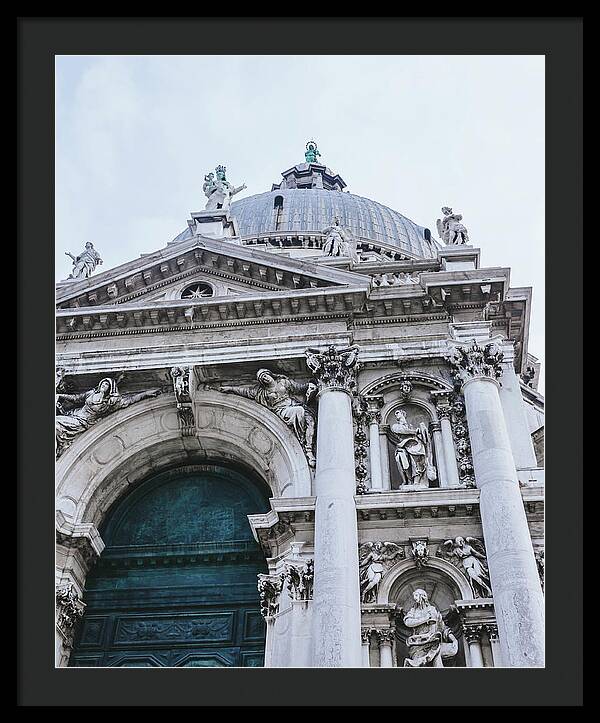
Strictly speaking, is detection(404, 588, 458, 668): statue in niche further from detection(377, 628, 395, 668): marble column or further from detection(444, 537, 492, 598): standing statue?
detection(444, 537, 492, 598): standing statue

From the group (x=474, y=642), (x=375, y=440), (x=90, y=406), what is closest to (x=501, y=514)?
(x=474, y=642)

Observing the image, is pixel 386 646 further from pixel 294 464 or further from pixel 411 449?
pixel 294 464

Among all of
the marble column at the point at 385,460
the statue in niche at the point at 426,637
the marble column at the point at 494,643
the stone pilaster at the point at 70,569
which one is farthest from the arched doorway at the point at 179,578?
the marble column at the point at 494,643

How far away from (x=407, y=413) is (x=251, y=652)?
5230mm

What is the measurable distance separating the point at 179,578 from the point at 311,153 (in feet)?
136

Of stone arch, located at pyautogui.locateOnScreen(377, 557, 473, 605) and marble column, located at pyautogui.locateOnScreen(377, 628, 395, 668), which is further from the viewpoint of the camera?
stone arch, located at pyautogui.locateOnScreen(377, 557, 473, 605)

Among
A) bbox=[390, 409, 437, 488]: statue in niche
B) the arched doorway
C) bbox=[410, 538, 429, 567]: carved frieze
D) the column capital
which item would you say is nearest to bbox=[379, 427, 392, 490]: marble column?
bbox=[390, 409, 437, 488]: statue in niche

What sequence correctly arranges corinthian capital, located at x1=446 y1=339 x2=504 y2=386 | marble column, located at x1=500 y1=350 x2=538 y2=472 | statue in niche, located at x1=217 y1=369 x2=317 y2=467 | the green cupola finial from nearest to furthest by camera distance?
marble column, located at x1=500 y1=350 x2=538 y2=472 < corinthian capital, located at x1=446 y1=339 x2=504 y2=386 < statue in niche, located at x1=217 y1=369 x2=317 y2=467 < the green cupola finial

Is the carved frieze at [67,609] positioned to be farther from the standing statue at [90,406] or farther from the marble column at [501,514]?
the marble column at [501,514]

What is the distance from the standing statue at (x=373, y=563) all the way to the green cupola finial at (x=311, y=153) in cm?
4110

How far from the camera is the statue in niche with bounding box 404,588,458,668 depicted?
12047mm

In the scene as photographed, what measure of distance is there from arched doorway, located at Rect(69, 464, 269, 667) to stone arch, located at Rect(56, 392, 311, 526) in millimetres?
379
